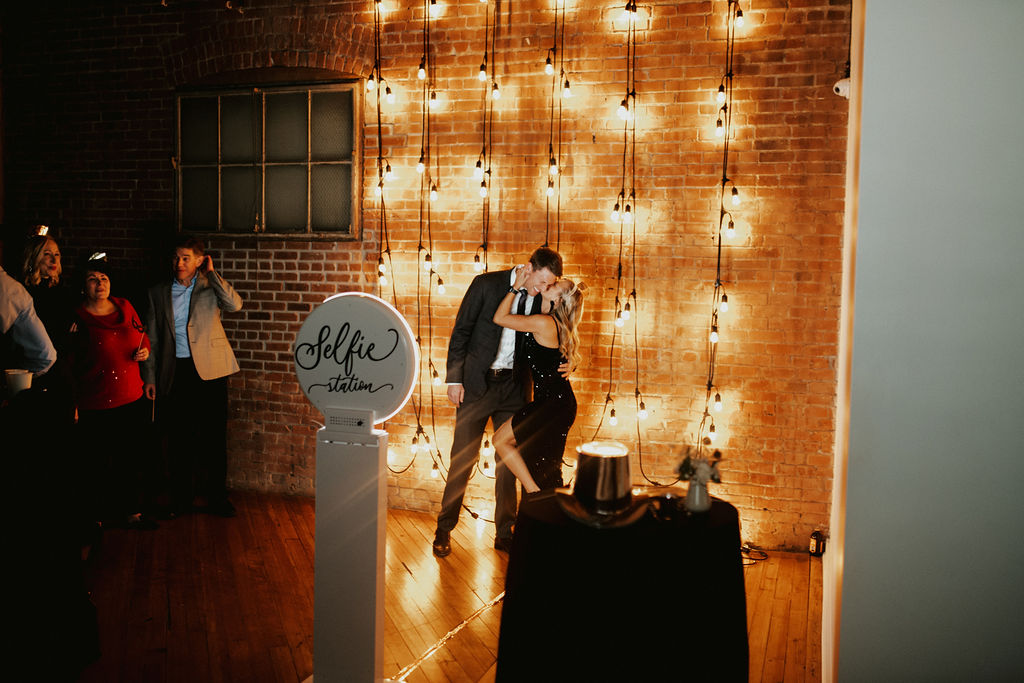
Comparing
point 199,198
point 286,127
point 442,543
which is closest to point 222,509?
point 442,543

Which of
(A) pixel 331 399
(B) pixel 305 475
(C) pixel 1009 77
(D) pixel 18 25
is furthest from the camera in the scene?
(D) pixel 18 25

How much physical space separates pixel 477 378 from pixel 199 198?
2.47 metres

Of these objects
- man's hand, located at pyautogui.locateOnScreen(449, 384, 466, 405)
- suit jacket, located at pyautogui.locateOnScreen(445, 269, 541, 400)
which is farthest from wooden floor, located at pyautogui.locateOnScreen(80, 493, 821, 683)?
suit jacket, located at pyautogui.locateOnScreen(445, 269, 541, 400)

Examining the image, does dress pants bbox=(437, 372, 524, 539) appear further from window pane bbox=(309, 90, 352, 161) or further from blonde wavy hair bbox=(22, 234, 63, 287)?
blonde wavy hair bbox=(22, 234, 63, 287)

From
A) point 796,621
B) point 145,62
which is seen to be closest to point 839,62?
point 796,621

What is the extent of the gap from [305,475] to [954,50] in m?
4.17

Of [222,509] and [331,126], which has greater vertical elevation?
[331,126]

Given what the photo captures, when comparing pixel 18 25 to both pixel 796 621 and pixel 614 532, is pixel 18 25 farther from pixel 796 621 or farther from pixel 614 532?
pixel 796 621

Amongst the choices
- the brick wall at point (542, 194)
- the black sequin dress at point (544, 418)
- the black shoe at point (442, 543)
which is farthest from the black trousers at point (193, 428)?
the black sequin dress at point (544, 418)

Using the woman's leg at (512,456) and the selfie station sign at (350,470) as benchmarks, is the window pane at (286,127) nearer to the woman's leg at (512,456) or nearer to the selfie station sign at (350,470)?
the woman's leg at (512,456)

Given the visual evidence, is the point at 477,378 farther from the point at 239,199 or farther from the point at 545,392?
the point at 239,199

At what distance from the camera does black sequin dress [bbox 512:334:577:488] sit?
3611 mm

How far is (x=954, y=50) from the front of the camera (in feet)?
5.28

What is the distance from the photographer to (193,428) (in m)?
4.32
